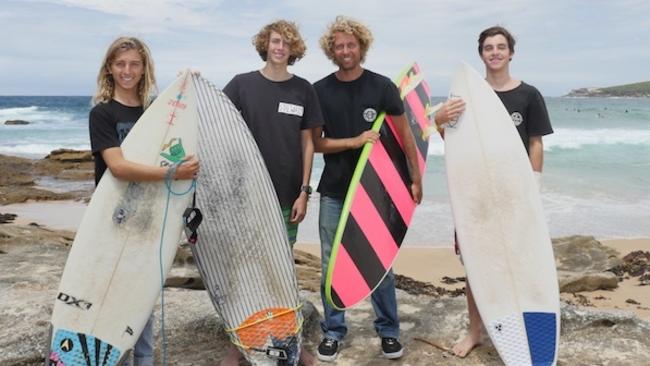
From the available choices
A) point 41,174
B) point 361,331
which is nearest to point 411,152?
point 361,331

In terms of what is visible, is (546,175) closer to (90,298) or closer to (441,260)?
(441,260)

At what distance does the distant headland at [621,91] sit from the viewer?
93.5m

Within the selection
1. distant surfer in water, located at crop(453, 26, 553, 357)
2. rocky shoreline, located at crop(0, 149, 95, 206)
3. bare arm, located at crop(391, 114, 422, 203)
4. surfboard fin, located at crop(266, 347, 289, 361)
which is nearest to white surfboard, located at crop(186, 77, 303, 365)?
surfboard fin, located at crop(266, 347, 289, 361)

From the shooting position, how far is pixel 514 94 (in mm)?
3199

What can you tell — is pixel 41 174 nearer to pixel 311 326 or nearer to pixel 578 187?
pixel 578 187

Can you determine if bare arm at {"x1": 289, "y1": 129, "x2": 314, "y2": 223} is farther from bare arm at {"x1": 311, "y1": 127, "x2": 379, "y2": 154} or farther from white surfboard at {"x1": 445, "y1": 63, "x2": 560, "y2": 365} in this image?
white surfboard at {"x1": 445, "y1": 63, "x2": 560, "y2": 365}

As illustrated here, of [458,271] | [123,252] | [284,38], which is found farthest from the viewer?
[458,271]

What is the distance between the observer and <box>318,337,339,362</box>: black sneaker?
3322 mm

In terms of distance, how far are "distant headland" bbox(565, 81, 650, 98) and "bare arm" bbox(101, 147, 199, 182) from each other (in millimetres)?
100160

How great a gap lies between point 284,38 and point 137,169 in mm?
1022

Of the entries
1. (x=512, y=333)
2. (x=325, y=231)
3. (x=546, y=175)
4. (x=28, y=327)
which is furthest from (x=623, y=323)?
(x=546, y=175)

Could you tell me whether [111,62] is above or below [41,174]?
above

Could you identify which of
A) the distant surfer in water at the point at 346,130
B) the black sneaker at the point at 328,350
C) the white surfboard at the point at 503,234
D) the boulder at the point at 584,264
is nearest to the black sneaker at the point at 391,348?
the distant surfer in water at the point at 346,130

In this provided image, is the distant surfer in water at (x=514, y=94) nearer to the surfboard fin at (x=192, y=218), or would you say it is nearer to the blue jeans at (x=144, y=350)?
the surfboard fin at (x=192, y=218)
